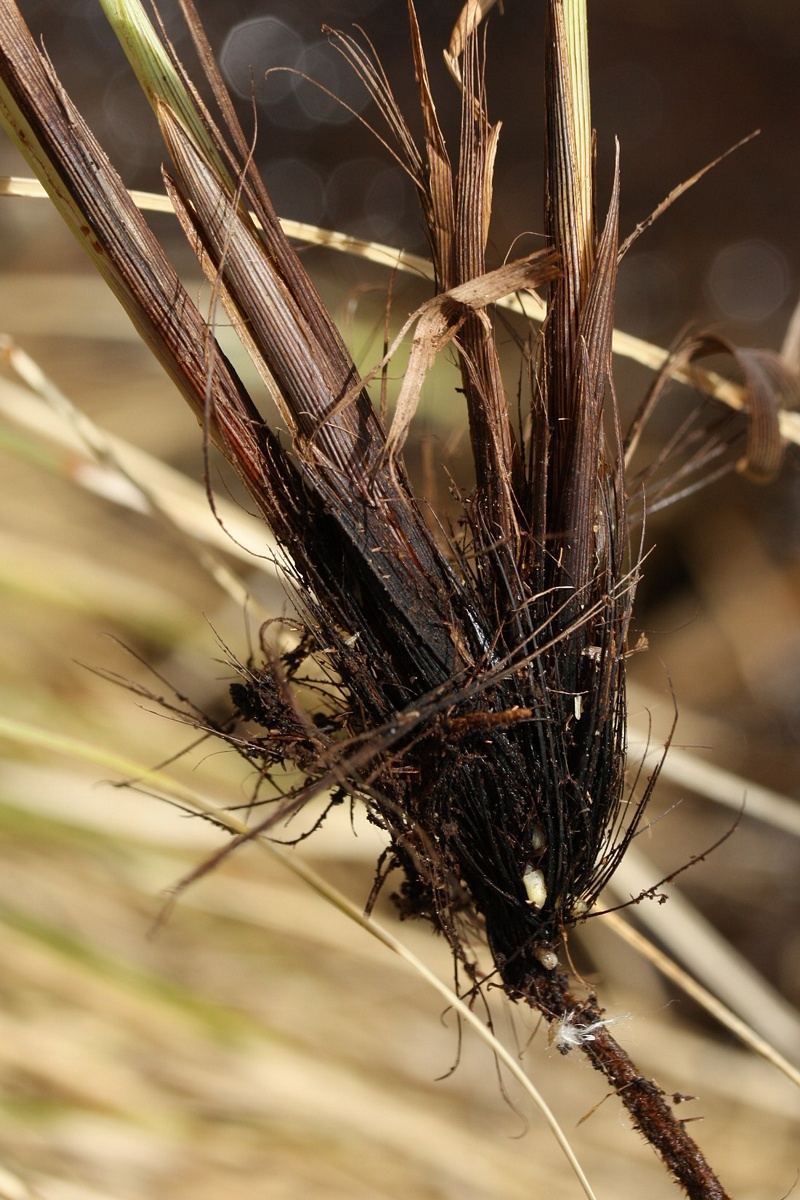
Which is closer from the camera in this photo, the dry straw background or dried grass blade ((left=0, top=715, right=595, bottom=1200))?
dried grass blade ((left=0, top=715, right=595, bottom=1200))

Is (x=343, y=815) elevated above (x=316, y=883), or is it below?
above

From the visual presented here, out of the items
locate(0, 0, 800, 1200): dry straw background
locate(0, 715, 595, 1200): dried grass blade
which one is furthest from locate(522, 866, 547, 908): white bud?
locate(0, 0, 800, 1200): dry straw background

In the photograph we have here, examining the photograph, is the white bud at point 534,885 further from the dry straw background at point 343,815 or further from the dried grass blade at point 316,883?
the dry straw background at point 343,815

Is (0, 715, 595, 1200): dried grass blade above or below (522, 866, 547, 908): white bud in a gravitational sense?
below

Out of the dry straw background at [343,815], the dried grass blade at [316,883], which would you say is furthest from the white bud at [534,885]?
the dry straw background at [343,815]

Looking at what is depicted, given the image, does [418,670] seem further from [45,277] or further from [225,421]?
[45,277]

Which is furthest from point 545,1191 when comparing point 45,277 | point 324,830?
point 45,277

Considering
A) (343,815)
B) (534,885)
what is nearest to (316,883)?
(534,885)

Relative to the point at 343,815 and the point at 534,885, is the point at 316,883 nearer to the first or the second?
the point at 534,885

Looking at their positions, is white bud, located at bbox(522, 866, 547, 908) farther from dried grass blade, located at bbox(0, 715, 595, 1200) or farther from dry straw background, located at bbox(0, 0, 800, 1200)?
dry straw background, located at bbox(0, 0, 800, 1200)
